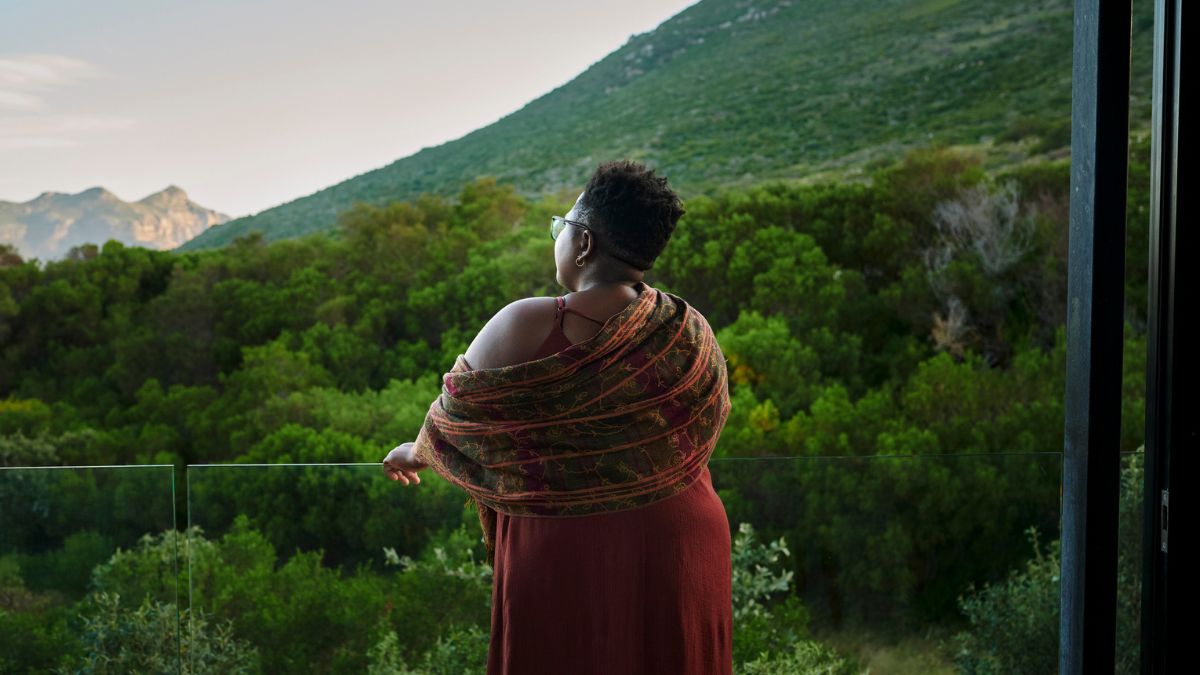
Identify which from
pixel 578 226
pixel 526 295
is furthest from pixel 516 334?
pixel 526 295

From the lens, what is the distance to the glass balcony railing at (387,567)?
2.31 metres

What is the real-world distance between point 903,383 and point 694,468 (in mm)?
8174

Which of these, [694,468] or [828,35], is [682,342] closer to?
[694,468]

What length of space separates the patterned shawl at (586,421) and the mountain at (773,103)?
989 cm

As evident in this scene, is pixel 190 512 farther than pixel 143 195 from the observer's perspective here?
No

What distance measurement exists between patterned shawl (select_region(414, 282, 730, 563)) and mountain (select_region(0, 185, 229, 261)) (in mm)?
10887

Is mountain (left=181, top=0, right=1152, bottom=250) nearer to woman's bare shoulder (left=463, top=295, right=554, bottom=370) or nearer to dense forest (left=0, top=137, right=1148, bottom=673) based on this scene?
dense forest (left=0, top=137, right=1148, bottom=673)

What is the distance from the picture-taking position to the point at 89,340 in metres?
10.4

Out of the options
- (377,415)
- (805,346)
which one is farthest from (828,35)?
(377,415)

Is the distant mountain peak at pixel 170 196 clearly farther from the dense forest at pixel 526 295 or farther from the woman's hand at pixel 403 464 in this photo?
the woman's hand at pixel 403 464

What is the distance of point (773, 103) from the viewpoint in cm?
1252

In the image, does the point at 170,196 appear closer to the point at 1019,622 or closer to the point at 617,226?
the point at 1019,622

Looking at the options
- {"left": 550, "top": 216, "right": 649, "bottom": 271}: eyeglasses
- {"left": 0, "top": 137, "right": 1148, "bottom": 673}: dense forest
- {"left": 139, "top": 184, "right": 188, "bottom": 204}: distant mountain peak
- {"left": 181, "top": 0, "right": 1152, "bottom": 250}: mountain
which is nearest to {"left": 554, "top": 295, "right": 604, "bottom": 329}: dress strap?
{"left": 550, "top": 216, "right": 649, "bottom": 271}: eyeglasses

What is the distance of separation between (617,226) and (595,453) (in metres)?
0.37
